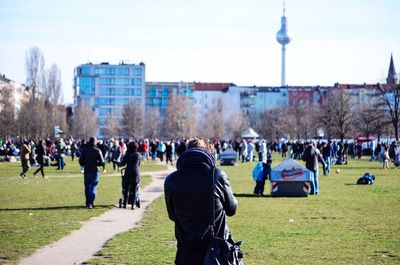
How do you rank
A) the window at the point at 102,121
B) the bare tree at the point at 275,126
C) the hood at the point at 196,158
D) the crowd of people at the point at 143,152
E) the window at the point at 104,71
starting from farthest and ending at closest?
the window at the point at 102,121 → the window at the point at 104,71 → the bare tree at the point at 275,126 → the crowd of people at the point at 143,152 → the hood at the point at 196,158

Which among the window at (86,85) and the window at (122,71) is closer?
the window at (86,85)

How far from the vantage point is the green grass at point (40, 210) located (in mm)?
13727

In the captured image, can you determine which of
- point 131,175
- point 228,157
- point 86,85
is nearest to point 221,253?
point 131,175

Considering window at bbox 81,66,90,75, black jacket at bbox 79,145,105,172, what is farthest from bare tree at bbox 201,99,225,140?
black jacket at bbox 79,145,105,172

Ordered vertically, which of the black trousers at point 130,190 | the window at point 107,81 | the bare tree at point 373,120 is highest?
the window at point 107,81

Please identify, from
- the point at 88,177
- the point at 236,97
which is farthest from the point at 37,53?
the point at 236,97

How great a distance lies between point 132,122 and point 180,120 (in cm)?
1113

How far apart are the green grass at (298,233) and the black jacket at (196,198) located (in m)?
4.52

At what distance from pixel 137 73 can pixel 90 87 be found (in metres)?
13.3

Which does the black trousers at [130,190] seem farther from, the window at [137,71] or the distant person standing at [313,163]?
the window at [137,71]

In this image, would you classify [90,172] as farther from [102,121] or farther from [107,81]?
[107,81]

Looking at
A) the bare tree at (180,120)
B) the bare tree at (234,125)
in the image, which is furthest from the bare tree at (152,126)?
the bare tree at (234,125)

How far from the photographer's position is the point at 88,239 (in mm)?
14156

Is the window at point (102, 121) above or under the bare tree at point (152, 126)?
above
